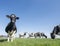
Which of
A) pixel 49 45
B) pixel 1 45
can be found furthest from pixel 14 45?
pixel 49 45

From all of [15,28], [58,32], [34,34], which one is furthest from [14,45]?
[34,34]

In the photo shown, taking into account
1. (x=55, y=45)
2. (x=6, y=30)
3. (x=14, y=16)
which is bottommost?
(x=55, y=45)

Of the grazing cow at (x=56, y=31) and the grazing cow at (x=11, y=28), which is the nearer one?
the grazing cow at (x=11, y=28)

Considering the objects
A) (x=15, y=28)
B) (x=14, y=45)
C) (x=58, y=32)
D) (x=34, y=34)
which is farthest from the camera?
(x=34, y=34)

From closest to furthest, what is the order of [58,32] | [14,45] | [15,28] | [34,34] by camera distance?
[14,45] → [15,28] → [58,32] → [34,34]

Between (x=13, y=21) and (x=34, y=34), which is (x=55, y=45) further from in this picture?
(x=34, y=34)

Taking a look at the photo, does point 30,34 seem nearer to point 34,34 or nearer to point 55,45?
point 34,34

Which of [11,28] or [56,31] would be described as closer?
[11,28]

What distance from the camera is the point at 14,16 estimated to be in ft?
70.7

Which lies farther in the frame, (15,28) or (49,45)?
(15,28)

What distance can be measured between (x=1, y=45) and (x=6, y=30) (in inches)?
250

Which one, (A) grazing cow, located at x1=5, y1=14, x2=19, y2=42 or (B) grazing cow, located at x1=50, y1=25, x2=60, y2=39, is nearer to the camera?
(A) grazing cow, located at x1=5, y1=14, x2=19, y2=42

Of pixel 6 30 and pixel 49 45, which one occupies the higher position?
pixel 6 30

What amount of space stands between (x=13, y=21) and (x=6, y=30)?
1.20m
